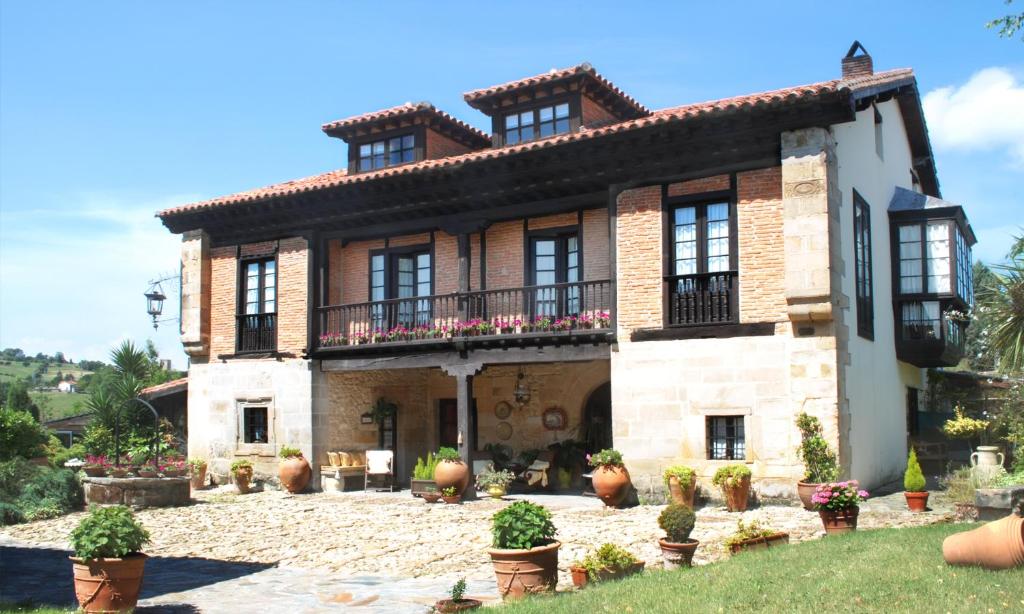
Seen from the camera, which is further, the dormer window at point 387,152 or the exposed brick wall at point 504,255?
the dormer window at point 387,152

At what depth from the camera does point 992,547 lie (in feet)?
26.0

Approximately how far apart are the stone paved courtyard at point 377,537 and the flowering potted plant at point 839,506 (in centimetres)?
51

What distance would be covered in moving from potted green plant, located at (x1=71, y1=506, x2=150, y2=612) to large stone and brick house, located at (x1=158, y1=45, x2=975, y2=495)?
30.0 ft

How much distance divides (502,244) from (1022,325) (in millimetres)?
9689

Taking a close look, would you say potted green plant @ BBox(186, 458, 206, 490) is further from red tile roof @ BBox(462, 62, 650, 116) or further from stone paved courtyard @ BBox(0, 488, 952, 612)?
red tile roof @ BBox(462, 62, 650, 116)

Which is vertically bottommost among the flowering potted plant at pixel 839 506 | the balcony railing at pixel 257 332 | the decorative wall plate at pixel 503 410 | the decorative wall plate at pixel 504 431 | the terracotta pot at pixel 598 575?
the terracotta pot at pixel 598 575

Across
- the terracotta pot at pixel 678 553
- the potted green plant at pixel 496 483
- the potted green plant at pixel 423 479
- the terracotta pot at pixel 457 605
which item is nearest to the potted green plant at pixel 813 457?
the terracotta pot at pixel 678 553

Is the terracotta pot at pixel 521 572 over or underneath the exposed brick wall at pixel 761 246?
underneath

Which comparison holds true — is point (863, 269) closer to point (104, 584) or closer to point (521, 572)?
point (521, 572)

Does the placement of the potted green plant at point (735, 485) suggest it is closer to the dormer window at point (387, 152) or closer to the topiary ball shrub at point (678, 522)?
the topiary ball shrub at point (678, 522)


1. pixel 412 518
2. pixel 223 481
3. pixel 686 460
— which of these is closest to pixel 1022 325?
pixel 686 460

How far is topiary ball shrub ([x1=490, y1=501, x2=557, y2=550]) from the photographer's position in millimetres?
8984

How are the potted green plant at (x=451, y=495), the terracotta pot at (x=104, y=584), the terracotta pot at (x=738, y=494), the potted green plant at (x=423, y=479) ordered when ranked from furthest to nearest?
1. the potted green plant at (x=423, y=479)
2. the potted green plant at (x=451, y=495)
3. the terracotta pot at (x=738, y=494)
4. the terracotta pot at (x=104, y=584)

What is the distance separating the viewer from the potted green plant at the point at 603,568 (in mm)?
9117
